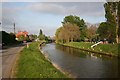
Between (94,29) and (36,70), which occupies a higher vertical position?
(94,29)

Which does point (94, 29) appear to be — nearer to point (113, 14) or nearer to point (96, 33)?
point (96, 33)

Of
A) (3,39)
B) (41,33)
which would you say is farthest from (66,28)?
(41,33)

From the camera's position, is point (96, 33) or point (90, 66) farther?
point (96, 33)

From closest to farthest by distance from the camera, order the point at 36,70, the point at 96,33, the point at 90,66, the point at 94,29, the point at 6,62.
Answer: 1. the point at 36,70
2. the point at 6,62
3. the point at 90,66
4. the point at 96,33
5. the point at 94,29

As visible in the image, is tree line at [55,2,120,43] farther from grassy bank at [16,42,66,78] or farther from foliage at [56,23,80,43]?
grassy bank at [16,42,66,78]

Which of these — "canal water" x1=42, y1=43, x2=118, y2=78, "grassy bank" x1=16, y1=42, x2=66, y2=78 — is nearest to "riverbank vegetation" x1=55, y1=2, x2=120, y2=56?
"canal water" x1=42, y1=43, x2=118, y2=78

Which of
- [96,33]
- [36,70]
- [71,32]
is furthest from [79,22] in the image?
[36,70]

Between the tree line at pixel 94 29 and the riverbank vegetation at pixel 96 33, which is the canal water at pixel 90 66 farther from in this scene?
the tree line at pixel 94 29

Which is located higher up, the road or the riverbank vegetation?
the riverbank vegetation

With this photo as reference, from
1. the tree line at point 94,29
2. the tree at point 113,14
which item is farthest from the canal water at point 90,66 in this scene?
the tree line at point 94,29

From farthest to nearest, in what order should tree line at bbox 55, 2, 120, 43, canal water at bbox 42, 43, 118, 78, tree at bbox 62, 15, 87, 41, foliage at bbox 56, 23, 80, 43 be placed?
tree at bbox 62, 15, 87, 41
foliage at bbox 56, 23, 80, 43
tree line at bbox 55, 2, 120, 43
canal water at bbox 42, 43, 118, 78

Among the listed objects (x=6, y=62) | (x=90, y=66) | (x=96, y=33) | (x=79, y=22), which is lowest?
(x=90, y=66)

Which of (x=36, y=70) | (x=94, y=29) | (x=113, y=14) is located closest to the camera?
(x=36, y=70)

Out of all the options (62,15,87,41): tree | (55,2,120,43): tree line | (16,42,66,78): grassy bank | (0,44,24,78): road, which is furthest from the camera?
(62,15,87,41): tree
